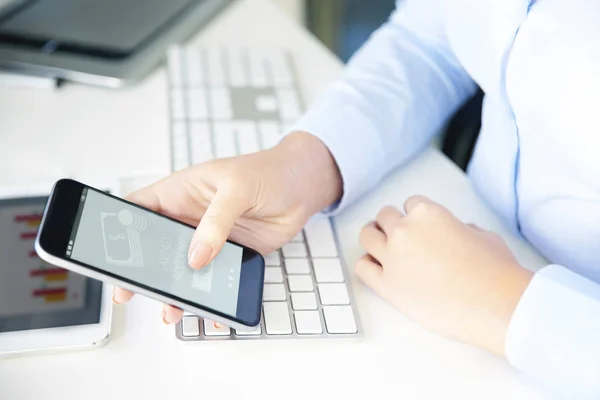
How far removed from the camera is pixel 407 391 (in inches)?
17.0

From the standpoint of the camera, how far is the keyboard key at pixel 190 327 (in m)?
0.44

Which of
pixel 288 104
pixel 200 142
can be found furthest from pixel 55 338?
pixel 288 104

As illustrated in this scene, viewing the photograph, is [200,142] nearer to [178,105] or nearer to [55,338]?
[178,105]

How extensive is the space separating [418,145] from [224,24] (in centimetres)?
33

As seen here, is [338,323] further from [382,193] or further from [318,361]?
[382,193]

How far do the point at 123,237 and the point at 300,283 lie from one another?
138 millimetres

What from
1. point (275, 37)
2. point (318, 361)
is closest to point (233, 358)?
point (318, 361)

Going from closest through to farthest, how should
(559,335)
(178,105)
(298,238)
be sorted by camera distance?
1. (559,335)
2. (298,238)
3. (178,105)

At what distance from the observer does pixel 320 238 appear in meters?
0.54

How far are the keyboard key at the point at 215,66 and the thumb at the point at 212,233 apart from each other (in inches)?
10.7

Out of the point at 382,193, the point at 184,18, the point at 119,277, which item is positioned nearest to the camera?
the point at 119,277

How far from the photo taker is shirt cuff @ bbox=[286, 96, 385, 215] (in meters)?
0.57

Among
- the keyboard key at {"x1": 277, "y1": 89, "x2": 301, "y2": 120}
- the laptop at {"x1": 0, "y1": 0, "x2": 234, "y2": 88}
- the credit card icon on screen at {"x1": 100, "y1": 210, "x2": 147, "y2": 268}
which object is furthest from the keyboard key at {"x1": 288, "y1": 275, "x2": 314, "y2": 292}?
the laptop at {"x1": 0, "y1": 0, "x2": 234, "y2": 88}

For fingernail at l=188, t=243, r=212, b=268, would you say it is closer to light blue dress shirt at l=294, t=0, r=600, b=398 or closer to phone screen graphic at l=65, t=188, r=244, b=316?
phone screen graphic at l=65, t=188, r=244, b=316
